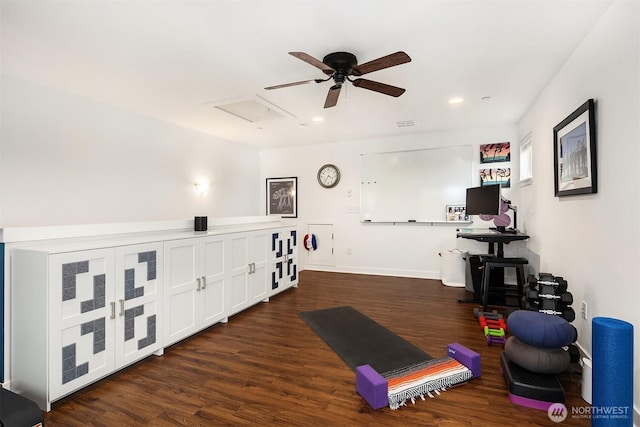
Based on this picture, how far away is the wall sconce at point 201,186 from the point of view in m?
5.37

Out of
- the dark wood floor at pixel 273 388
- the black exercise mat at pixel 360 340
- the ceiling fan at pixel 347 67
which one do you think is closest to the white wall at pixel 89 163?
the dark wood floor at pixel 273 388

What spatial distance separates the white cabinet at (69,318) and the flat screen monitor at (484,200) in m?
4.01

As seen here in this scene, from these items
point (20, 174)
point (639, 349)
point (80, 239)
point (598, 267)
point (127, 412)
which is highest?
point (20, 174)

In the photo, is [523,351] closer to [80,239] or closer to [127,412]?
[127,412]

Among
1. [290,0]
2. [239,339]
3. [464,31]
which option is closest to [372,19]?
[290,0]

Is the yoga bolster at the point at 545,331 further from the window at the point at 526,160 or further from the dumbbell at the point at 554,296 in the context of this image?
the window at the point at 526,160

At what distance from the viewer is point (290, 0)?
2.00 meters

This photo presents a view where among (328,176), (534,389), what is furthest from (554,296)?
(328,176)

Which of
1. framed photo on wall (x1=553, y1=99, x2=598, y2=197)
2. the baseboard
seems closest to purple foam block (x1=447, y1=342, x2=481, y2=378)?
framed photo on wall (x1=553, y1=99, x2=598, y2=197)

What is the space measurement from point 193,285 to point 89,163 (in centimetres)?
212

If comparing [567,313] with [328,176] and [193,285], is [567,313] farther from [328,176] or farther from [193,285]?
[328,176]

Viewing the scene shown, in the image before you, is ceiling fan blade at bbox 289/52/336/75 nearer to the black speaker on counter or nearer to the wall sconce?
the black speaker on counter

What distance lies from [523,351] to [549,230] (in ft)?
5.92

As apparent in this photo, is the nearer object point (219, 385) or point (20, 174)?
point (219, 385)
